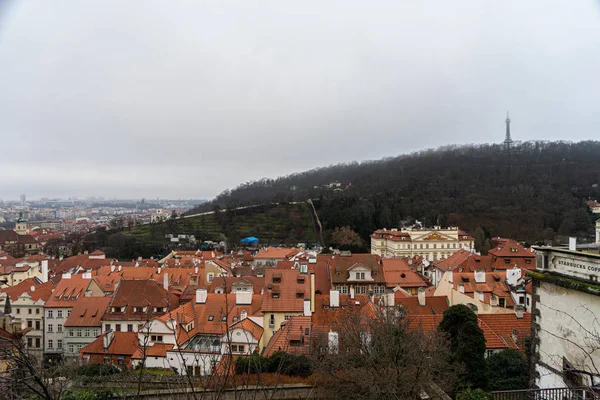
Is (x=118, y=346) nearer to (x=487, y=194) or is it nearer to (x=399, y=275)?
(x=399, y=275)

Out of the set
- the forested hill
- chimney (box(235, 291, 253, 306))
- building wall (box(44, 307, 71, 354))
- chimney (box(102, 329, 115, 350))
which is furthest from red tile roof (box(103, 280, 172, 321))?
the forested hill

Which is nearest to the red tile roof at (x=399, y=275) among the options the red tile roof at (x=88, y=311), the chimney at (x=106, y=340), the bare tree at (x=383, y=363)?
the bare tree at (x=383, y=363)

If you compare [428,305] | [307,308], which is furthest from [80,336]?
[428,305]

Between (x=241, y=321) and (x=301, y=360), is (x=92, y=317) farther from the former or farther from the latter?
(x=301, y=360)

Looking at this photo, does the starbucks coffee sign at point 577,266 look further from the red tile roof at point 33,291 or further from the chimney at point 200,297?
the red tile roof at point 33,291

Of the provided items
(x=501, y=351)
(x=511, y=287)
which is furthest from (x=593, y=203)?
(x=501, y=351)
